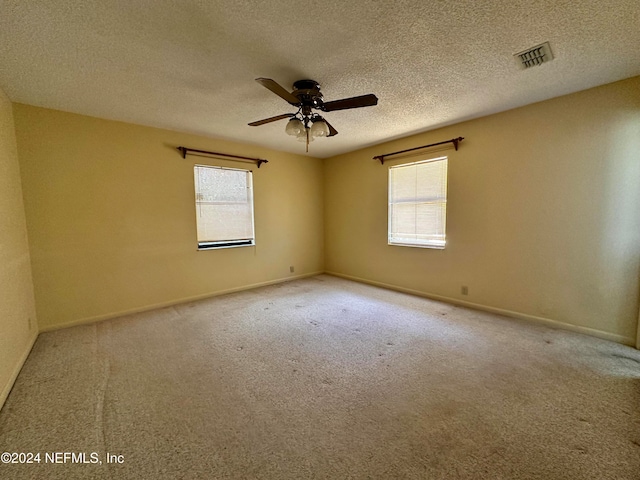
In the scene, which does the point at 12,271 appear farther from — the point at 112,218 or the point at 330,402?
the point at 330,402

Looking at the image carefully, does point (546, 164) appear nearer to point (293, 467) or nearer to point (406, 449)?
point (406, 449)

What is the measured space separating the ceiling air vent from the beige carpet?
96.1 inches

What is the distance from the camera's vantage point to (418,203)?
401cm

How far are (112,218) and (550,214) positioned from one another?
5128mm

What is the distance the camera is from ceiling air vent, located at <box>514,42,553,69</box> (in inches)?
74.7

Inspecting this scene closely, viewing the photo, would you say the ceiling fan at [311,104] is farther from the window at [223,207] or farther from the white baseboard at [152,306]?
the white baseboard at [152,306]

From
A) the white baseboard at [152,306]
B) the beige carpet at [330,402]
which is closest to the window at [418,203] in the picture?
the beige carpet at [330,402]

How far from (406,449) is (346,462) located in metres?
0.33

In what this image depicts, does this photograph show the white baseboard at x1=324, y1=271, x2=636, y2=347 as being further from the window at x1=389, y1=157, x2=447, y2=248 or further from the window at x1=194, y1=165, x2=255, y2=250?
the window at x1=194, y1=165, x2=255, y2=250

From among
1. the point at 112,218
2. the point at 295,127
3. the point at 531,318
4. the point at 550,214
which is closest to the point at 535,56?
the point at 550,214

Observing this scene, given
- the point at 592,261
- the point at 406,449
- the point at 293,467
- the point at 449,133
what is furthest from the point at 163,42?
the point at 592,261

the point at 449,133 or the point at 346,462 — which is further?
the point at 449,133

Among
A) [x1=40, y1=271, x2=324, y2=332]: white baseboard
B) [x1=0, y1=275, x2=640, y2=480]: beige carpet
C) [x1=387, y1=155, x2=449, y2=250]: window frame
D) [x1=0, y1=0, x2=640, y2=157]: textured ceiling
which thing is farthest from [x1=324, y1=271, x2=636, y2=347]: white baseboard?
[x1=0, y1=0, x2=640, y2=157]: textured ceiling

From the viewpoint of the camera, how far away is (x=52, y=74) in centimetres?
215
